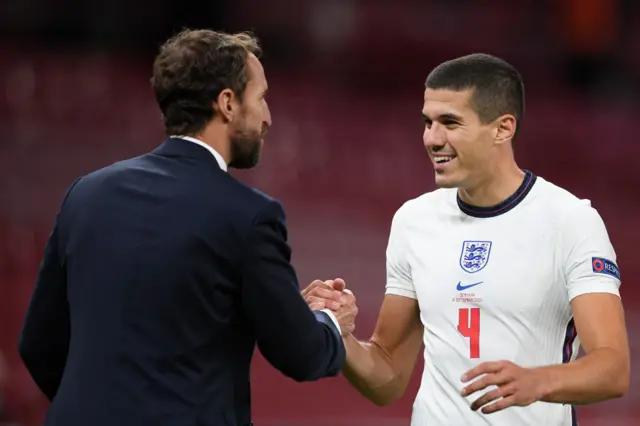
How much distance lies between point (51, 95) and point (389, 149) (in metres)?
3.36

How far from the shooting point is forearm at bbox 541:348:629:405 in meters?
3.03

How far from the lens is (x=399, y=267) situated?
3725 mm

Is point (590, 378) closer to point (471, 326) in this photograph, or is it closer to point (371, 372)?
point (471, 326)

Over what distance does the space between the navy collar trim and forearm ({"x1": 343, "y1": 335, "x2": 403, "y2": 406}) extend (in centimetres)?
52

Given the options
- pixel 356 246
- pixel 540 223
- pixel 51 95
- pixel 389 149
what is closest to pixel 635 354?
pixel 356 246

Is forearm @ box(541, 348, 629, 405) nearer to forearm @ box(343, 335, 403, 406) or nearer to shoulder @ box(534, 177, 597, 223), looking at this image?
shoulder @ box(534, 177, 597, 223)

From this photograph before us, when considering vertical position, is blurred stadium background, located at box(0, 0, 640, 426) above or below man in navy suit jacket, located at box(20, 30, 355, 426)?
above

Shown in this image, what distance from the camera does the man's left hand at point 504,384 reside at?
287cm

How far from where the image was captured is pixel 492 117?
354cm

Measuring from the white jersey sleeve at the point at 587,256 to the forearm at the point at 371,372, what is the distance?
26.9 inches

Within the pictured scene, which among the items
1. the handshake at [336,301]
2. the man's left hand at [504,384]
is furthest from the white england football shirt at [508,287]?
the man's left hand at [504,384]

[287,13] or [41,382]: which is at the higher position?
[287,13]

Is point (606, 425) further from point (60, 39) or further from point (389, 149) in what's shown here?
point (60, 39)

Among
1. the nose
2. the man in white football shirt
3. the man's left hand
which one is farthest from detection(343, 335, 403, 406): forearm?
the man's left hand
